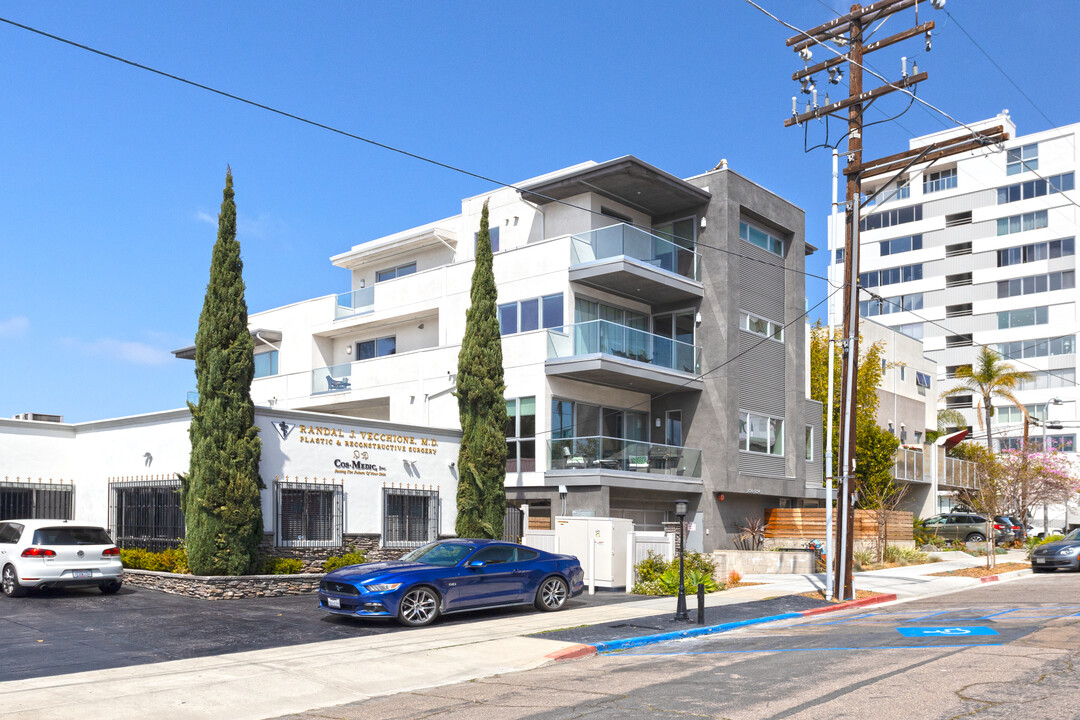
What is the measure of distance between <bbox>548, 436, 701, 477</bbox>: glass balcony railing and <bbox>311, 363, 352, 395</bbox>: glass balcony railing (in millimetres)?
9284

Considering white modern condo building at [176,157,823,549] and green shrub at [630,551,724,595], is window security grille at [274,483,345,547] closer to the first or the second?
white modern condo building at [176,157,823,549]

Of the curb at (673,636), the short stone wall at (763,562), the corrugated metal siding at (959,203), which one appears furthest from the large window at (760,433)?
the corrugated metal siding at (959,203)

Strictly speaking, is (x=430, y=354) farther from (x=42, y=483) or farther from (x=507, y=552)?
(x=507, y=552)

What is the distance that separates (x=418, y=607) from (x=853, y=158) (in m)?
13.5

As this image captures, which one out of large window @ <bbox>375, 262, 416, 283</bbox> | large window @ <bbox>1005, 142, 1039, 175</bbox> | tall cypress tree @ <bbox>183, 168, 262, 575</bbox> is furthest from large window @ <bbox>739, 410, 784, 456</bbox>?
large window @ <bbox>1005, 142, 1039, 175</bbox>

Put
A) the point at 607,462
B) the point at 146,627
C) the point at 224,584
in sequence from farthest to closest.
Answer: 1. the point at 607,462
2. the point at 224,584
3. the point at 146,627

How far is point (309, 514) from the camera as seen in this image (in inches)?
900

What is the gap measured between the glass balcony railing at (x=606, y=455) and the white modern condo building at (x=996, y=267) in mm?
40210

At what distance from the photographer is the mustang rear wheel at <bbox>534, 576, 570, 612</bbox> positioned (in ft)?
61.2

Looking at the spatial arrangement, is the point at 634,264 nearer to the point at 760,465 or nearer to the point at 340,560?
the point at 760,465

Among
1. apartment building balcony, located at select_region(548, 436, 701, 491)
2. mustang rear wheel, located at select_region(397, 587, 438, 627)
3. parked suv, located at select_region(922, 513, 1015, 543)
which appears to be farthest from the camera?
parked suv, located at select_region(922, 513, 1015, 543)

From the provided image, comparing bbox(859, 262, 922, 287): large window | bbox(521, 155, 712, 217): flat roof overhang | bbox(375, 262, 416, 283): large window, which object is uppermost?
bbox(859, 262, 922, 287): large window

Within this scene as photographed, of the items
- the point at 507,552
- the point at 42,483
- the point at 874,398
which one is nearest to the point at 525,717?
the point at 507,552

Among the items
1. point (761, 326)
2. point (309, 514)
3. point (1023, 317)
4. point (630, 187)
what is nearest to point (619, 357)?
point (630, 187)
